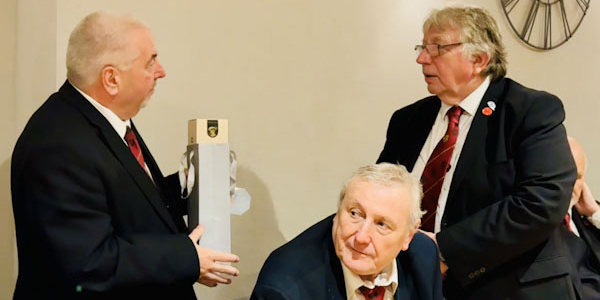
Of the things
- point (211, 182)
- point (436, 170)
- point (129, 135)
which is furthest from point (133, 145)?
point (436, 170)

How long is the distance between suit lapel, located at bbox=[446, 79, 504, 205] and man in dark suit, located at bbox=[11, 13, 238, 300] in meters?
0.82

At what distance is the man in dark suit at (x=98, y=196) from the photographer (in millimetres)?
1553

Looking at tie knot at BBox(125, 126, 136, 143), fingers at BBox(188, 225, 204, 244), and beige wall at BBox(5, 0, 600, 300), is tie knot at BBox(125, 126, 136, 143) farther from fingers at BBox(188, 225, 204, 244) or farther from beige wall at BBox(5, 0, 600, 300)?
beige wall at BBox(5, 0, 600, 300)

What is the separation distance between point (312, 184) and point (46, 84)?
4.13ft

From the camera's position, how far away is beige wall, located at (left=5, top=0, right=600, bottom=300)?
2.57 metres

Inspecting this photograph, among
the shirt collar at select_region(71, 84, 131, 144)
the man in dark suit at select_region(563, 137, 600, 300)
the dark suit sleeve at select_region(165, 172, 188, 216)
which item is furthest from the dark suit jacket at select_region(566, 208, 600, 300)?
the shirt collar at select_region(71, 84, 131, 144)

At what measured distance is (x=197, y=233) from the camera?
1.83 metres

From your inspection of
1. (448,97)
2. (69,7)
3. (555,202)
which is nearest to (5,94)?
(69,7)

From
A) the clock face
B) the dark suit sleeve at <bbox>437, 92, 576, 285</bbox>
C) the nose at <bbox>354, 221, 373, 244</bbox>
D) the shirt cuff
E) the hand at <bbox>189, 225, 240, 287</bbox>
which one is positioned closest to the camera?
the nose at <bbox>354, 221, 373, 244</bbox>

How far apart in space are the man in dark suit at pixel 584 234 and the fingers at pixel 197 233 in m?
1.44

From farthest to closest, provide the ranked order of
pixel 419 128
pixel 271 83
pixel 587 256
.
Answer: pixel 271 83, pixel 587 256, pixel 419 128

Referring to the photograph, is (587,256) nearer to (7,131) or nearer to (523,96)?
(523,96)

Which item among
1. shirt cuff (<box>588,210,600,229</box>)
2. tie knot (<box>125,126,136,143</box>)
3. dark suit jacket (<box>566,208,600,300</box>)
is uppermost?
tie knot (<box>125,126,136,143</box>)

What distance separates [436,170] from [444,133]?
16cm
